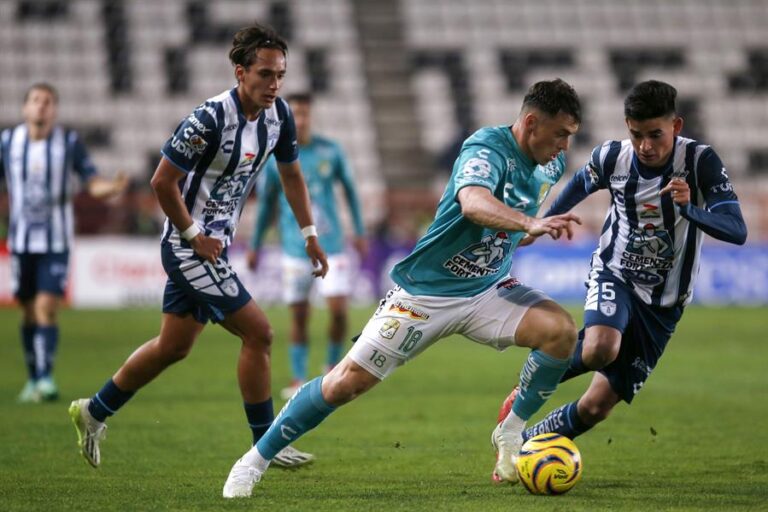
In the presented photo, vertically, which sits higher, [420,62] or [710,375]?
[420,62]

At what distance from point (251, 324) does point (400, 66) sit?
24.7 metres

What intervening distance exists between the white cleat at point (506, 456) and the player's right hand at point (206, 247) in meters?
1.79

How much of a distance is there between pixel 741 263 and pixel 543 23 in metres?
10.7

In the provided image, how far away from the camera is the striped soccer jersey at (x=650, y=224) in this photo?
6586mm

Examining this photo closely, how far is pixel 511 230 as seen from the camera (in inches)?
209

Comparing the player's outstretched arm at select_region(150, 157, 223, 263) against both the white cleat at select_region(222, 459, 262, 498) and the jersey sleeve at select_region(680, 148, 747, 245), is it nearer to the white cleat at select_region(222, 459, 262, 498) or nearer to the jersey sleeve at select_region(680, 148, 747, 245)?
→ the white cleat at select_region(222, 459, 262, 498)

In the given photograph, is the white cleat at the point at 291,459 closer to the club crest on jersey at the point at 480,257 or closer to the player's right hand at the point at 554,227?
the club crest on jersey at the point at 480,257

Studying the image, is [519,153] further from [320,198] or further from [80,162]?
[320,198]

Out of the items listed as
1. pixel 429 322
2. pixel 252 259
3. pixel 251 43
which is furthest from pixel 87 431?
pixel 252 259

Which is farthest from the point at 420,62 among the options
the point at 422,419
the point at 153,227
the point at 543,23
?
the point at 422,419

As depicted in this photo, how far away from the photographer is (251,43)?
21.2 feet

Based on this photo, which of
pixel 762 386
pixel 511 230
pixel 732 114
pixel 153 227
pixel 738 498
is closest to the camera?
pixel 511 230

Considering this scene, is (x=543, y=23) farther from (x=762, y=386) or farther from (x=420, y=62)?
(x=762, y=386)

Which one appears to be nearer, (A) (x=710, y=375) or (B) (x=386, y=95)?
(A) (x=710, y=375)
